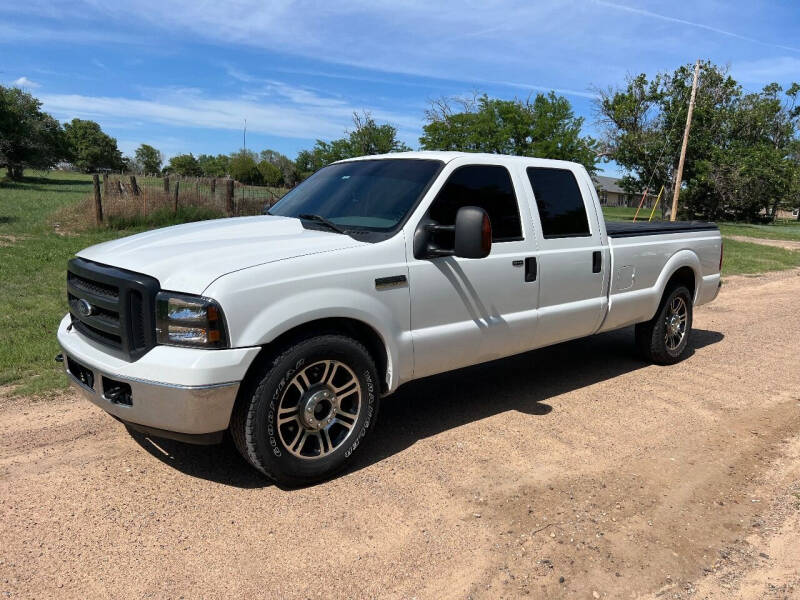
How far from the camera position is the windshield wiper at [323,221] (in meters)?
4.08

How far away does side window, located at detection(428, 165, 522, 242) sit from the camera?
167 inches

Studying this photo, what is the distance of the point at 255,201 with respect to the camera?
18.3 metres

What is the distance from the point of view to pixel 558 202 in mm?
5098

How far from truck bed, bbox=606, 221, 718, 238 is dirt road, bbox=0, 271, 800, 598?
1.52 m

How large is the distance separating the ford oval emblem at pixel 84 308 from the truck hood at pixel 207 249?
0.86 ft

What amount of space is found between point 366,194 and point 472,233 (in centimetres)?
104

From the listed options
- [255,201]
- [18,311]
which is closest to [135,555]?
[18,311]

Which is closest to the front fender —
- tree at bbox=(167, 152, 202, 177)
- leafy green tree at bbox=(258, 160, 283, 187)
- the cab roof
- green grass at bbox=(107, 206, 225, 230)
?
the cab roof

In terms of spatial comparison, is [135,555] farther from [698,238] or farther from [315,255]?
[698,238]

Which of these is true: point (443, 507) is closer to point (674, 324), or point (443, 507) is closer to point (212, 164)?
point (674, 324)

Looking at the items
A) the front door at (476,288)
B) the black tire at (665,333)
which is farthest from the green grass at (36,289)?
the black tire at (665,333)

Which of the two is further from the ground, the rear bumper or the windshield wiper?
the windshield wiper

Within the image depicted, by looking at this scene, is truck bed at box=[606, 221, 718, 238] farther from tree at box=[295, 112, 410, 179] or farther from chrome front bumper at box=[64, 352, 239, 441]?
tree at box=[295, 112, 410, 179]

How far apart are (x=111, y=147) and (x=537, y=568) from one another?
427ft
